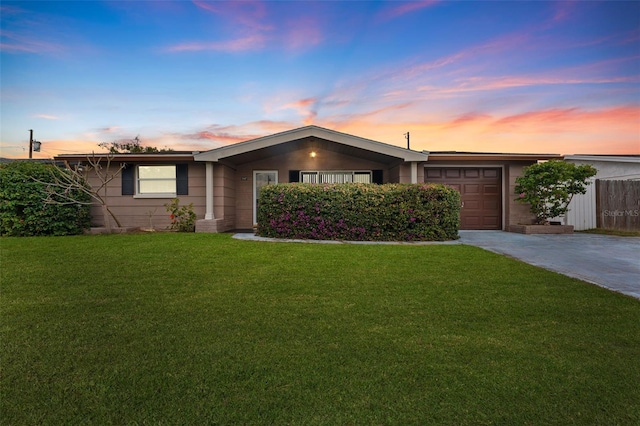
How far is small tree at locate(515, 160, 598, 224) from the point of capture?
33.2 ft

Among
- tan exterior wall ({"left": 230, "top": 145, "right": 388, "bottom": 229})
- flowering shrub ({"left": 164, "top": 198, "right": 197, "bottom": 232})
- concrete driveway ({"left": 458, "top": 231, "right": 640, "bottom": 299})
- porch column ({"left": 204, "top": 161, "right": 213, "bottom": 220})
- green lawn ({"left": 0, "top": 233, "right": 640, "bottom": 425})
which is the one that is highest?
tan exterior wall ({"left": 230, "top": 145, "right": 388, "bottom": 229})

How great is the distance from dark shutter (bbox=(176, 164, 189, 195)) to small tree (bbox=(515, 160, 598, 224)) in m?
11.6

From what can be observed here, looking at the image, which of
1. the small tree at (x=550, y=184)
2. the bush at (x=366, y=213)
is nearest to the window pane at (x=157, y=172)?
the bush at (x=366, y=213)

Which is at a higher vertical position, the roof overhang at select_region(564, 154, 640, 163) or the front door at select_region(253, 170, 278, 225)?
the roof overhang at select_region(564, 154, 640, 163)

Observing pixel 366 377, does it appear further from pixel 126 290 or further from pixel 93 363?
pixel 126 290

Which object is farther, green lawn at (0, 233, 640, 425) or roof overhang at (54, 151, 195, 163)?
roof overhang at (54, 151, 195, 163)

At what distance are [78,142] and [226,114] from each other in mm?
7233

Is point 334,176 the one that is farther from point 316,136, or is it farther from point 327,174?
point 316,136

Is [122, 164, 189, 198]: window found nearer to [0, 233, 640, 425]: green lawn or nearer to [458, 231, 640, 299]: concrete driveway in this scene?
[0, 233, 640, 425]: green lawn

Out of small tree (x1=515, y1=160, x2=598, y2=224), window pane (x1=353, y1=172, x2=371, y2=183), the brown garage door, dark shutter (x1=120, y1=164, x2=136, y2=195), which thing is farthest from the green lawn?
window pane (x1=353, y1=172, x2=371, y2=183)

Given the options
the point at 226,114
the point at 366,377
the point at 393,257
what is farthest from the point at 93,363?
the point at 226,114

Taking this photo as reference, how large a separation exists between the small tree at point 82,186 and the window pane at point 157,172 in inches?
25.0

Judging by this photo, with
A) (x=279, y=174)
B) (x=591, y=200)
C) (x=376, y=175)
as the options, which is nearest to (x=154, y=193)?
(x=279, y=174)

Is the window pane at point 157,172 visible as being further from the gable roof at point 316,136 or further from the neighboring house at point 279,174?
the gable roof at point 316,136
